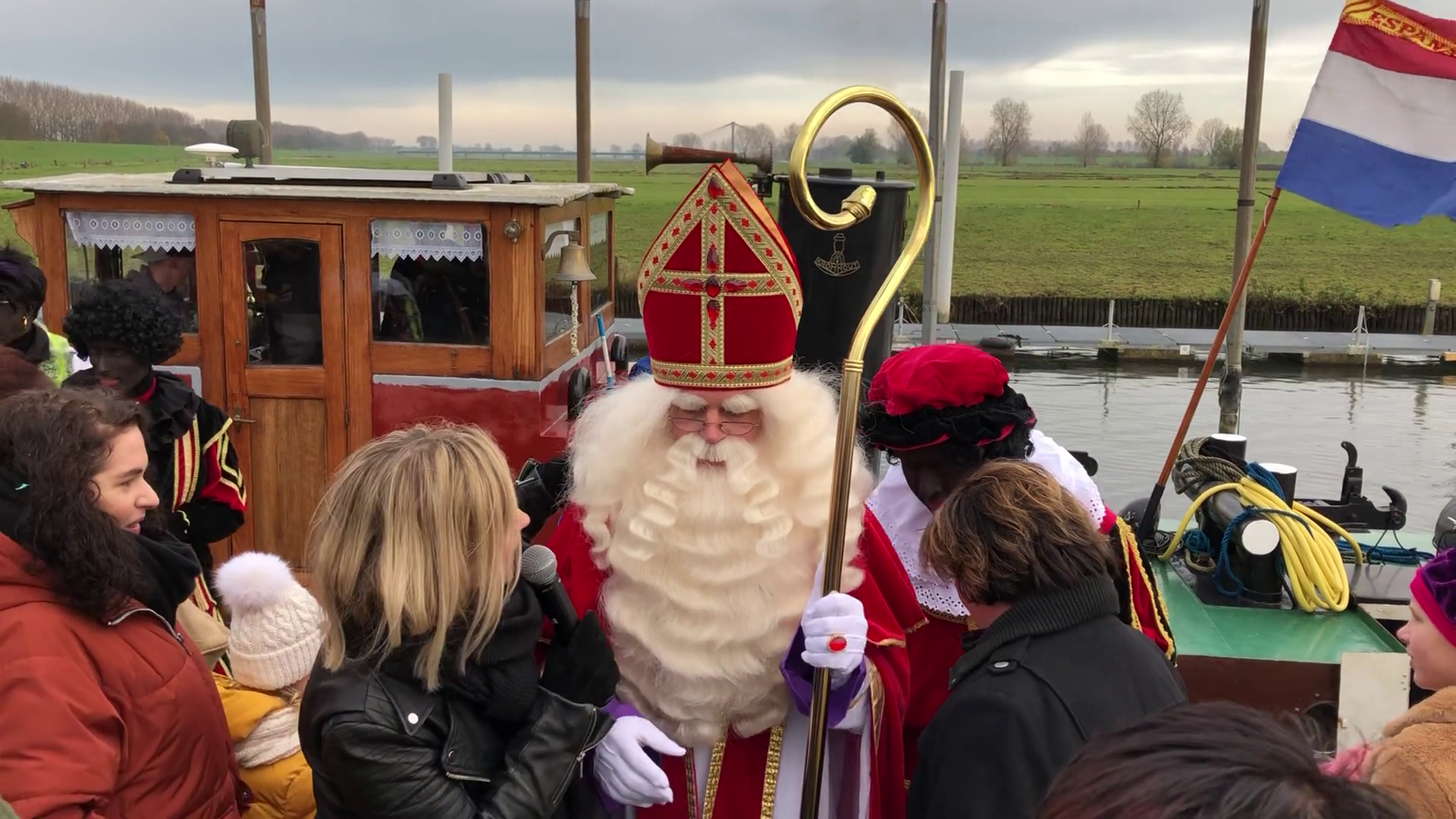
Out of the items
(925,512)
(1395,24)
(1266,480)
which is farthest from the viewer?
(1266,480)

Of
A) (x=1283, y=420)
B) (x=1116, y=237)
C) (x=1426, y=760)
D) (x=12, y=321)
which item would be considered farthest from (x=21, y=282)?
(x=1116, y=237)

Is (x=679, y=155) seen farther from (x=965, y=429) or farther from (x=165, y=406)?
(x=165, y=406)

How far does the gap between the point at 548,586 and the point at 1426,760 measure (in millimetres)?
1295

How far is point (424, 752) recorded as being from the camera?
1.45 m

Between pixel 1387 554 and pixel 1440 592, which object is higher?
pixel 1440 592

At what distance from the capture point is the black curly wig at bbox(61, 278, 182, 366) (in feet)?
9.38

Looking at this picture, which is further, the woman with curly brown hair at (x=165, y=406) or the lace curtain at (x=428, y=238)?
the lace curtain at (x=428, y=238)

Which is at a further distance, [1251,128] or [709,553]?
[1251,128]

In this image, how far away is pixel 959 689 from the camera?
1.58m

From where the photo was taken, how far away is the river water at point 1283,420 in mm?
9641

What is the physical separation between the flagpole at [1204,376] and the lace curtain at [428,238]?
3127 mm

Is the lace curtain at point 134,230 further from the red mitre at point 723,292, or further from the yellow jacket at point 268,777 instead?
the red mitre at point 723,292

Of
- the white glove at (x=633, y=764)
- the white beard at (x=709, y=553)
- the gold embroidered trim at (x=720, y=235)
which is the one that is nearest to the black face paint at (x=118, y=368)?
the white beard at (x=709, y=553)

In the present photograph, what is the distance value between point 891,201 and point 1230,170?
89.9 meters
